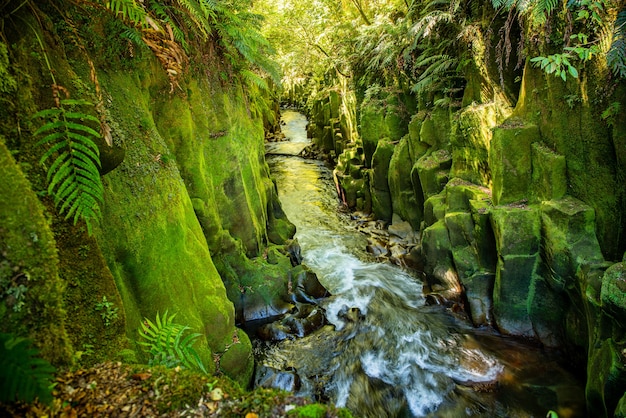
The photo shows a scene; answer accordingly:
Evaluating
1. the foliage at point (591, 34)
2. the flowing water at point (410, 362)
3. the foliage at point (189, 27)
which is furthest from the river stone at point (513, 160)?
the foliage at point (189, 27)

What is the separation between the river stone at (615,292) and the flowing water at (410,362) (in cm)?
199

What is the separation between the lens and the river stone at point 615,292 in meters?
4.30

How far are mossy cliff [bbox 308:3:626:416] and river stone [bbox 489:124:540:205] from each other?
0.02m

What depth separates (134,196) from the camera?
4.13 m

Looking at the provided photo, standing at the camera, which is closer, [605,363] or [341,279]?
[605,363]

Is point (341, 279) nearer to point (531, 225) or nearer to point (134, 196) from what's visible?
point (531, 225)

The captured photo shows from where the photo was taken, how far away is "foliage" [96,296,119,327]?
2.55 meters

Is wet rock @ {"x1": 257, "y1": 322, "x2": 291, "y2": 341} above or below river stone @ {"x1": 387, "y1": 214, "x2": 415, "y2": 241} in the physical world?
below

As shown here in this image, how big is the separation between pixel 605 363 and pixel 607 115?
3.69 m

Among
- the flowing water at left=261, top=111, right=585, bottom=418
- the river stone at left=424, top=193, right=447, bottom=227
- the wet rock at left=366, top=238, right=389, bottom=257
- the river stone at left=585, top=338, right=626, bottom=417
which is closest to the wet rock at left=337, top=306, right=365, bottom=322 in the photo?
the flowing water at left=261, top=111, right=585, bottom=418

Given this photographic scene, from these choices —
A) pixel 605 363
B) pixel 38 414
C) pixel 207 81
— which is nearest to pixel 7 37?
pixel 38 414

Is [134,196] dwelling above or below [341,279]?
above

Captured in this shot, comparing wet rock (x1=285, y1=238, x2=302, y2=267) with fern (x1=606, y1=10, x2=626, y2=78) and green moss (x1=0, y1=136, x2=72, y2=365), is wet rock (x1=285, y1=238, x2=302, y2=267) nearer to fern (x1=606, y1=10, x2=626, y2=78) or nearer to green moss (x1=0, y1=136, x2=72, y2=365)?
fern (x1=606, y1=10, x2=626, y2=78)

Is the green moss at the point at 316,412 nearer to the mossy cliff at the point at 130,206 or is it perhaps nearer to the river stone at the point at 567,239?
the mossy cliff at the point at 130,206
